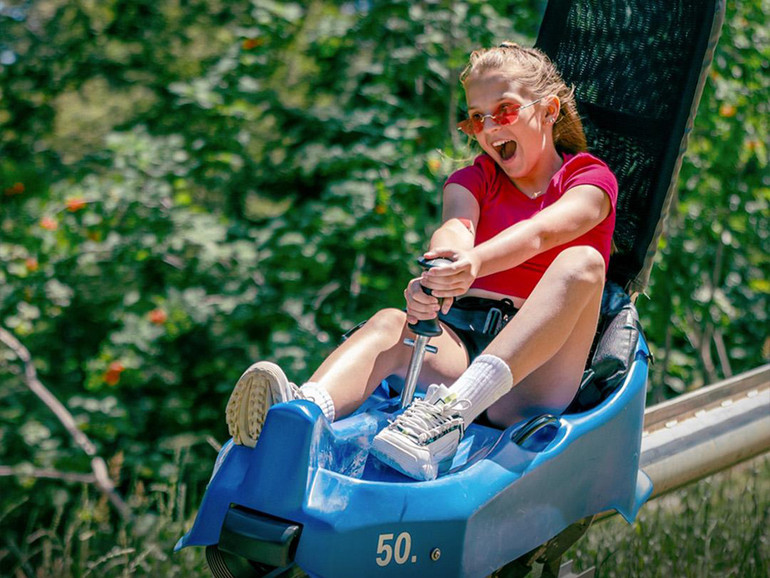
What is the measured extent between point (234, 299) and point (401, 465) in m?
1.97

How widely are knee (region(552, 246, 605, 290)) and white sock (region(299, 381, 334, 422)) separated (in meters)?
0.55

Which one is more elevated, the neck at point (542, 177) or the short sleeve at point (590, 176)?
the short sleeve at point (590, 176)

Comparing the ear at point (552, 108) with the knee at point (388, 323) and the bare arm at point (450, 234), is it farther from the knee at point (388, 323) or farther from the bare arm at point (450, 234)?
the knee at point (388, 323)

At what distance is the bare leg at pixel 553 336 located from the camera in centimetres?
189

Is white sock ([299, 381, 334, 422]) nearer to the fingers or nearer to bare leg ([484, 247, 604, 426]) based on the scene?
the fingers

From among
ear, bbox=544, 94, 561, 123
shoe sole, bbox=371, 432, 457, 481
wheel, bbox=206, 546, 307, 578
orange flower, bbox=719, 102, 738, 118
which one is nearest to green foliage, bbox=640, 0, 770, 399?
orange flower, bbox=719, 102, 738, 118

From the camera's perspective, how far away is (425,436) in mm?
1719

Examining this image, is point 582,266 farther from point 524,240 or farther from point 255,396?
point 255,396

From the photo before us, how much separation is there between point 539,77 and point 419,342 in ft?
2.60

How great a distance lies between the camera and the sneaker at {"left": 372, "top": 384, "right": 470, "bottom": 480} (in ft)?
5.56

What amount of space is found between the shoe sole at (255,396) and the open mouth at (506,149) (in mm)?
896

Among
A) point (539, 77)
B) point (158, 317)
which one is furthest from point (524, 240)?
point (158, 317)

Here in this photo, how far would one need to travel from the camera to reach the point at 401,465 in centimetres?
170

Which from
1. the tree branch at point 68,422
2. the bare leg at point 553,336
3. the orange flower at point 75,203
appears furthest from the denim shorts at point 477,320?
the tree branch at point 68,422
